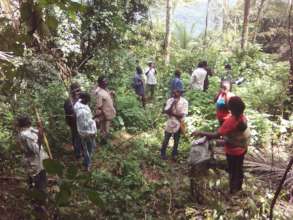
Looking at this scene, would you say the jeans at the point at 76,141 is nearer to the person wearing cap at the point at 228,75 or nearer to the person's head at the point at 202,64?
the person's head at the point at 202,64

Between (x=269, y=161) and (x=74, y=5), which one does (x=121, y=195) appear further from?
(x=74, y=5)

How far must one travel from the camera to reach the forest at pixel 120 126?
2.42 meters

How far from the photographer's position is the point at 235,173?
558cm

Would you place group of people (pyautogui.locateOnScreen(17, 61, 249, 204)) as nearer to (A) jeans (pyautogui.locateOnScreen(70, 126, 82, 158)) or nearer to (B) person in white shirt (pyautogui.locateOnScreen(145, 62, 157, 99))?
(A) jeans (pyautogui.locateOnScreen(70, 126, 82, 158))

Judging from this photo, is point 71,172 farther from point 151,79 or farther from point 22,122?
point 151,79

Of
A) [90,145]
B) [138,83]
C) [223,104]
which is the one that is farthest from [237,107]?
[138,83]

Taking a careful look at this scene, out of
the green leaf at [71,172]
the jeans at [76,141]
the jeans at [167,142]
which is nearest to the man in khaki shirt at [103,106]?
the jeans at [76,141]

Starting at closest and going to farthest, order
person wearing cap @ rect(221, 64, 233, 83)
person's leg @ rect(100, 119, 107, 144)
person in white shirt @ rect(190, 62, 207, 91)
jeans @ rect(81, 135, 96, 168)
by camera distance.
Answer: jeans @ rect(81, 135, 96, 168) < person's leg @ rect(100, 119, 107, 144) < person in white shirt @ rect(190, 62, 207, 91) < person wearing cap @ rect(221, 64, 233, 83)

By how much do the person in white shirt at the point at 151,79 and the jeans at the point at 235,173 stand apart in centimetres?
718

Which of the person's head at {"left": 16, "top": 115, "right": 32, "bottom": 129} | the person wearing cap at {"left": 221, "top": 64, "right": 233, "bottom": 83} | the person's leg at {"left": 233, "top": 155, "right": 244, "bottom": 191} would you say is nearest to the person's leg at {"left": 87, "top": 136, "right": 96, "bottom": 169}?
the person's head at {"left": 16, "top": 115, "right": 32, "bottom": 129}

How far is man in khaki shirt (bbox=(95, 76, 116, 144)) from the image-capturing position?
770 centimetres

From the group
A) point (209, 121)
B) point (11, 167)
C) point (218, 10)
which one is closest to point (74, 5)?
point (11, 167)

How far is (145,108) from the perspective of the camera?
38.0ft

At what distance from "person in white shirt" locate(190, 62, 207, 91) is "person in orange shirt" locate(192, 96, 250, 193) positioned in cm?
538
